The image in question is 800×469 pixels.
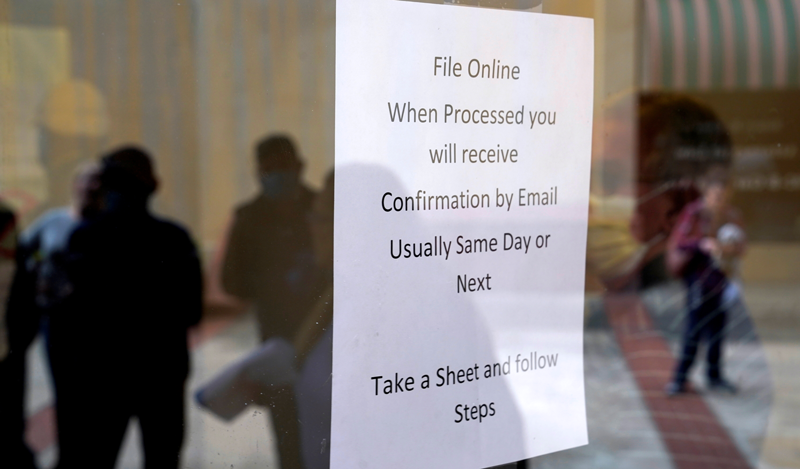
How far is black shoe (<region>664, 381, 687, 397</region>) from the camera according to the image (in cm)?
486

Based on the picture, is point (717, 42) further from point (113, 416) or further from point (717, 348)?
point (113, 416)

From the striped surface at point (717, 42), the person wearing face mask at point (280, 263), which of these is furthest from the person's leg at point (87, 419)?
the striped surface at point (717, 42)

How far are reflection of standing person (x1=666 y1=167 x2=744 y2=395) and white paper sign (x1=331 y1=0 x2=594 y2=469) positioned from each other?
4012 millimetres

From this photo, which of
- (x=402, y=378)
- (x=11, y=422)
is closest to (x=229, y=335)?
(x=11, y=422)

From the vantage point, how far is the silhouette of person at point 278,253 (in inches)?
53.3

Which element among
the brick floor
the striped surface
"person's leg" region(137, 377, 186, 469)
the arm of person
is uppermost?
the striped surface

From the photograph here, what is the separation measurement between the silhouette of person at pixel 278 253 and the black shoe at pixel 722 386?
4.33m

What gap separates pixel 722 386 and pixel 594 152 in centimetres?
427

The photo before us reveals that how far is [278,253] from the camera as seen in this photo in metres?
1.41

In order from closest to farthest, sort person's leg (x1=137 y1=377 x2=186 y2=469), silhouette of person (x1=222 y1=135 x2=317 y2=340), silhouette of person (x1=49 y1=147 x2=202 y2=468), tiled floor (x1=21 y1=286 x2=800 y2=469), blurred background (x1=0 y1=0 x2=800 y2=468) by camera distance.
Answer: silhouette of person (x1=222 y1=135 x2=317 y2=340) < blurred background (x1=0 y1=0 x2=800 y2=468) < tiled floor (x1=21 y1=286 x2=800 y2=469) < silhouette of person (x1=49 y1=147 x2=202 y2=468) < person's leg (x1=137 y1=377 x2=186 y2=469)

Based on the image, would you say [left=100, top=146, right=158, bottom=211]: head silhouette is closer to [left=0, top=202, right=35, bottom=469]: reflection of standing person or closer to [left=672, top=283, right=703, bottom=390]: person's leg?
[left=0, top=202, right=35, bottom=469]: reflection of standing person

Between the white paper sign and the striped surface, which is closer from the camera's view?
the white paper sign

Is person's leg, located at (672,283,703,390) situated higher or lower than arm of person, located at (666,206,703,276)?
lower

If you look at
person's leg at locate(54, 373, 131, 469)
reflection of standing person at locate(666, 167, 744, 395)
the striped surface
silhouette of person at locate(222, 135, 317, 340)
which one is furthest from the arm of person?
silhouette of person at locate(222, 135, 317, 340)
